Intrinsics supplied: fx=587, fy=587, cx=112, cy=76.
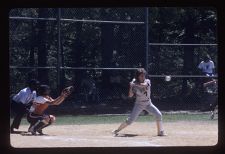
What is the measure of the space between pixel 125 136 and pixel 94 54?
507 cm

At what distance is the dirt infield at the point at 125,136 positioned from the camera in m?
7.31

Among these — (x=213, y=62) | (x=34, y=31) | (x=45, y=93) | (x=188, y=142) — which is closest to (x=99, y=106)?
(x=34, y=31)

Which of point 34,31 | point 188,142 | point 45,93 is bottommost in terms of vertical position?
point 188,142

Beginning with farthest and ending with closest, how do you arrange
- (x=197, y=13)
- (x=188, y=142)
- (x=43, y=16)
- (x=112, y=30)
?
(x=197, y=13), (x=112, y=30), (x=43, y=16), (x=188, y=142)

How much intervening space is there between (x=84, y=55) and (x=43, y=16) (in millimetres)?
1715

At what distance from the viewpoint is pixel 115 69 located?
12.5m

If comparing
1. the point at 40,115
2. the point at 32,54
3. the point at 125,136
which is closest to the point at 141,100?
the point at 125,136

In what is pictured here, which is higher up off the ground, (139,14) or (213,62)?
(139,14)

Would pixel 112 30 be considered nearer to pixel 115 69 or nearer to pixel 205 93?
pixel 115 69

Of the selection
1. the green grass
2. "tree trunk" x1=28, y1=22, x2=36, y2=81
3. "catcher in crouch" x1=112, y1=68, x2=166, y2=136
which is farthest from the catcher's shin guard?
"tree trunk" x1=28, y1=22, x2=36, y2=81

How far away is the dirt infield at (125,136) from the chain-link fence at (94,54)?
2.04 m

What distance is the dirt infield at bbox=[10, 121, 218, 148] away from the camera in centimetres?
731

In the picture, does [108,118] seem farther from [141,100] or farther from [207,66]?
[207,66]

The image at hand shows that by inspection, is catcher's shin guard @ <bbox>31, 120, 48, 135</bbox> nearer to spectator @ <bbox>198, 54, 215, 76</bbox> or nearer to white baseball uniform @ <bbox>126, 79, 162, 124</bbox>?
white baseball uniform @ <bbox>126, 79, 162, 124</bbox>
